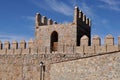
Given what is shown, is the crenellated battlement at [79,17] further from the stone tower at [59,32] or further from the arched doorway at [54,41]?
the arched doorway at [54,41]

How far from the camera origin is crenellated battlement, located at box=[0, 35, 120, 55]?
1992 cm

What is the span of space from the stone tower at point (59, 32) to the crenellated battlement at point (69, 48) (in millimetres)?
360

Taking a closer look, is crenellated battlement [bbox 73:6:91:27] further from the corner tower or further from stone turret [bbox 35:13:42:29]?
stone turret [bbox 35:13:42:29]

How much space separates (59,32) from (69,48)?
2.25 meters

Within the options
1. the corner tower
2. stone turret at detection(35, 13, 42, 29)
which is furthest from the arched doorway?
the corner tower

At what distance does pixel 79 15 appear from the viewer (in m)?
23.1

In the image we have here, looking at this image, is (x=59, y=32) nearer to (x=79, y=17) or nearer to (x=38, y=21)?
(x=79, y=17)

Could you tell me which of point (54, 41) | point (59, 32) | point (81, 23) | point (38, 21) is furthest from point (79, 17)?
point (38, 21)

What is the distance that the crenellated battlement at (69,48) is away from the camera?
1992cm

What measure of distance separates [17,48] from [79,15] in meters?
5.53

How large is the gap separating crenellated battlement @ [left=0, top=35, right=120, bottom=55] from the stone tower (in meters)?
0.36

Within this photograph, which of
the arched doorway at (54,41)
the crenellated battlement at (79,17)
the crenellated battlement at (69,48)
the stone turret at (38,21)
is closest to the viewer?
the crenellated battlement at (69,48)

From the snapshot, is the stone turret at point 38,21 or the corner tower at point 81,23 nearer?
the corner tower at point 81,23

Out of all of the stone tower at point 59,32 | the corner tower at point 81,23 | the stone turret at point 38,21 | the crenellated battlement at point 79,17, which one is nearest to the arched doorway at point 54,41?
the stone tower at point 59,32
